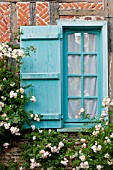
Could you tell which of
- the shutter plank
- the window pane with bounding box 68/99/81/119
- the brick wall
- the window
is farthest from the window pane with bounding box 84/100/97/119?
the brick wall

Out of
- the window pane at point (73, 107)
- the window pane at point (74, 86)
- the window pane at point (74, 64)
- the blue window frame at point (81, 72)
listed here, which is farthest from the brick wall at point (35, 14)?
the window pane at point (73, 107)

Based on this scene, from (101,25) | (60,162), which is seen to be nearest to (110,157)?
(60,162)

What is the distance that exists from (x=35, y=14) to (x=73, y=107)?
146 centimetres

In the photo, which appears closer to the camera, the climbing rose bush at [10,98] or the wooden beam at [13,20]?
the climbing rose bush at [10,98]

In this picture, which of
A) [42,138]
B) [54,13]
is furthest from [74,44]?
[42,138]

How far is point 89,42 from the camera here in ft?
21.5

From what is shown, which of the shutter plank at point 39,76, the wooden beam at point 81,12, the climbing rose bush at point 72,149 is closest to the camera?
the climbing rose bush at point 72,149

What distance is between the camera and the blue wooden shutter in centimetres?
632

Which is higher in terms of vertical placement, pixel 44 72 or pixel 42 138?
pixel 44 72

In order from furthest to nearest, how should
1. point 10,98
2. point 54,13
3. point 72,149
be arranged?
point 54,13
point 72,149
point 10,98

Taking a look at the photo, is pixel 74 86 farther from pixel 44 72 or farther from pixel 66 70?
pixel 44 72

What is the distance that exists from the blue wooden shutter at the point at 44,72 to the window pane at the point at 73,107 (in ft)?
0.80

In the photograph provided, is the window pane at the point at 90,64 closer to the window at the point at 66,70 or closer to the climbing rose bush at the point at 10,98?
the window at the point at 66,70

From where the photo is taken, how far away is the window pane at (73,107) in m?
6.50
